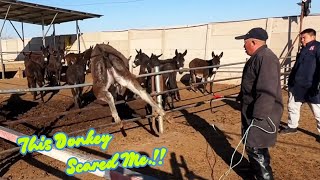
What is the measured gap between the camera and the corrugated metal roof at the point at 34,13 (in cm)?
1733

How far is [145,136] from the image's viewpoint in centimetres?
602

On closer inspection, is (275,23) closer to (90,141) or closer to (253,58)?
(253,58)

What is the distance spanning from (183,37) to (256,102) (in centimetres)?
1342

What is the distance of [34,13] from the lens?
20516 mm

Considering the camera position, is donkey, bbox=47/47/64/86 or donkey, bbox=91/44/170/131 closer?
donkey, bbox=91/44/170/131

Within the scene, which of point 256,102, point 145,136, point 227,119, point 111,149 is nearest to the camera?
point 256,102

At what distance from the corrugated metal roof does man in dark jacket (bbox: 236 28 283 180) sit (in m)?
15.6

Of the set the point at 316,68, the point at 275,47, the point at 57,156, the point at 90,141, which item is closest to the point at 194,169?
the point at 90,141

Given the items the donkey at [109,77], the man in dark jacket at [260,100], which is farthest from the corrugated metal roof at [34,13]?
the man in dark jacket at [260,100]

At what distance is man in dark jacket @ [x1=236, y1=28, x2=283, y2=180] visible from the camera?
3.31m

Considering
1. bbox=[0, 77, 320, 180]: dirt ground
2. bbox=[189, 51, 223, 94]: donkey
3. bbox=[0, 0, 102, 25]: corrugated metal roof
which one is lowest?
bbox=[0, 77, 320, 180]: dirt ground

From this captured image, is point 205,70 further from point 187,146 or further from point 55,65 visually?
point 187,146

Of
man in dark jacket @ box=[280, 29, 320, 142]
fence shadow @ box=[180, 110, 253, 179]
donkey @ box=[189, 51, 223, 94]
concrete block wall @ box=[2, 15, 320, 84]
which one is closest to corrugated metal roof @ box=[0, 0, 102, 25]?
concrete block wall @ box=[2, 15, 320, 84]

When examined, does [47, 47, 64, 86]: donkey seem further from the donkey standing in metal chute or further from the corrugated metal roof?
the corrugated metal roof
